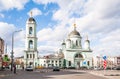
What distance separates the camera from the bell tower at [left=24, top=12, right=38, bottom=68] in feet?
441

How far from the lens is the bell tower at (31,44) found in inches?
5295

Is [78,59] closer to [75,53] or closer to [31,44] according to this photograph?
[75,53]

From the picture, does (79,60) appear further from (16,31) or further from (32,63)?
(16,31)

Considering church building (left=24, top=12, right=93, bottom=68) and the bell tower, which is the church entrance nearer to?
church building (left=24, top=12, right=93, bottom=68)

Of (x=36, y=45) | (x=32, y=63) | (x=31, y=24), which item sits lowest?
(x=32, y=63)

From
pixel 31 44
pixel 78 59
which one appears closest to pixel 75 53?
pixel 78 59

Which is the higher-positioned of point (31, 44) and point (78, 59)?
point (31, 44)

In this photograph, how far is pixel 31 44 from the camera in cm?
13675

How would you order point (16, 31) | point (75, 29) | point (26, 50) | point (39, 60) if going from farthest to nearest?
point (75, 29) < point (39, 60) < point (26, 50) < point (16, 31)

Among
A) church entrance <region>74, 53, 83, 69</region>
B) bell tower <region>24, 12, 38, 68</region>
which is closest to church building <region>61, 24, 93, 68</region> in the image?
church entrance <region>74, 53, 83, 69</region>

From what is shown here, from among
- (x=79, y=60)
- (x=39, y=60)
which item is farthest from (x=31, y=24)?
(x=79, y=60)

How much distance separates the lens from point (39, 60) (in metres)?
144

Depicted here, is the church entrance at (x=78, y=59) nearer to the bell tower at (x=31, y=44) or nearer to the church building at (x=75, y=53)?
the church building at (x=75, y=53)

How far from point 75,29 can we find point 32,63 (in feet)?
104
